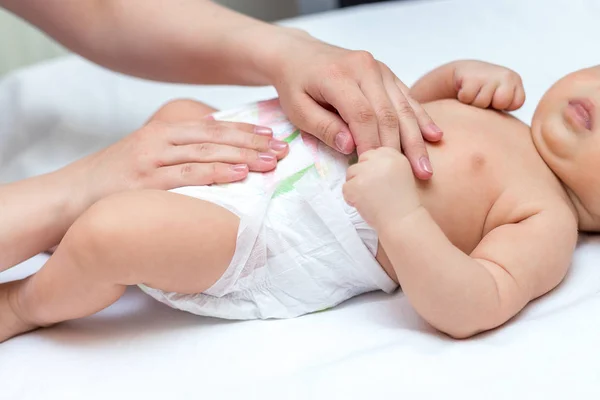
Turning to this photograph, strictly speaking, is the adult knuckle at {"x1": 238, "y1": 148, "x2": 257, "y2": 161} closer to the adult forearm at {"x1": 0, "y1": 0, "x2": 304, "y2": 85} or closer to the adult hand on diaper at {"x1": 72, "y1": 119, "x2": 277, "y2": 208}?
the adult hand on diaper at {"x1": 72, "y1": 119, "x2": 277, "y2": 208}

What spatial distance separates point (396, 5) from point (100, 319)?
1140mm

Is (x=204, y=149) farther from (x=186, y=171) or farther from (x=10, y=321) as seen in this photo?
(x=10, y=321)

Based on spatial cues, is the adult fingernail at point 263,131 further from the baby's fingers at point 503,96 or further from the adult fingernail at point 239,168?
the baby's fingers at point 503,96

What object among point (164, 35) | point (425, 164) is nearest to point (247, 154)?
point (425, 164)

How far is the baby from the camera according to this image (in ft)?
2.97

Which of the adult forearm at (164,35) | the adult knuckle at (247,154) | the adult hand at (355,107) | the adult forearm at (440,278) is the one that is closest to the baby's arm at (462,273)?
the adult forearm at (440,278)

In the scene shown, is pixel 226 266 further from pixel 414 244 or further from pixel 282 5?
pixel 282 5

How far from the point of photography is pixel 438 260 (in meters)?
0.88

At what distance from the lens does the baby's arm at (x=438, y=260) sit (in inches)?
34.9

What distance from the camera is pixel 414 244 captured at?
2.91ft

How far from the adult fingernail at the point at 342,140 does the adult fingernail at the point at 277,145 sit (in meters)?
0.09

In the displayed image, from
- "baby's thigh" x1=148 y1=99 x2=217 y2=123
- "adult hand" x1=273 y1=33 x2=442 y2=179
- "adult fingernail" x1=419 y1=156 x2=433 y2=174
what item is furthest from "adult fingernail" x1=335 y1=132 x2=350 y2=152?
"baby's thigh" x1=148 y1=99 x2=217 y2=123

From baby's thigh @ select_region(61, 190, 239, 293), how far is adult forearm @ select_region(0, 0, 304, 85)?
32cm

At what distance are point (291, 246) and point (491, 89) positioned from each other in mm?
419
